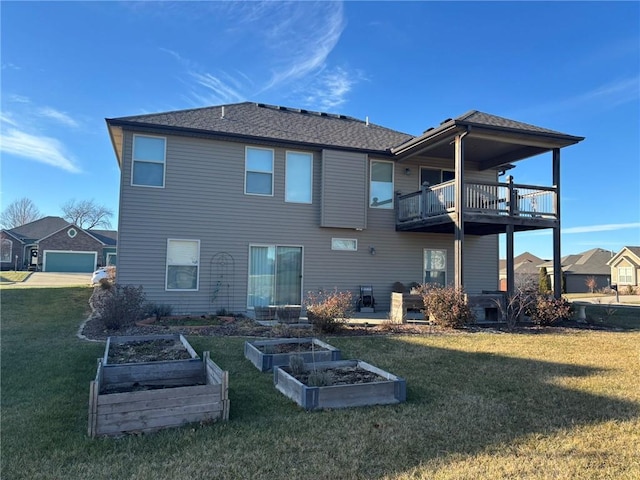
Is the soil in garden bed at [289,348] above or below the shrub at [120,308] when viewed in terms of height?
below

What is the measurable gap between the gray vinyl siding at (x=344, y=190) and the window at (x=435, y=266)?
2.75m

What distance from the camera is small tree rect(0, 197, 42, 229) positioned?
58281 millimetres

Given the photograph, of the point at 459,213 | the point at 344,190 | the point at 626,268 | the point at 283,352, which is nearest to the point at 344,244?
the point at 344,190

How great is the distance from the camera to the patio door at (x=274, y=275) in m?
12.4

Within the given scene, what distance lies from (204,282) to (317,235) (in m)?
3.66

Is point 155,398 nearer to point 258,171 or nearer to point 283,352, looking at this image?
point 283,352

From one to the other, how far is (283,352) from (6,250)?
47.5m

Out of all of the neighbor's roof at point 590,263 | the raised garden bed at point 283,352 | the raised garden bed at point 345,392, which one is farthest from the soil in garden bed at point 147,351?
the neighbor's roof at point 590,263

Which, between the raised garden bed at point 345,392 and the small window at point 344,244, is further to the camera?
the small window at point 344,244

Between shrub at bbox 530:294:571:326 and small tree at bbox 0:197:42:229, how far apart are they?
67.1 meters

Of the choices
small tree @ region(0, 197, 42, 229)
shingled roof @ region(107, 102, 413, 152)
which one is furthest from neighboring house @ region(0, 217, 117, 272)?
shingled roof @ region(107, 102, 413, 152)

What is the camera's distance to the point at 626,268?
4091 centimetres

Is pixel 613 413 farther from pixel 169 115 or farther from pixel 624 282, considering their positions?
pixel 624 282

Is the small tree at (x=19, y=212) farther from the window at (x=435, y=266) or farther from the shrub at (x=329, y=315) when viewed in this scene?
the shrub at (x=329, y=315)
